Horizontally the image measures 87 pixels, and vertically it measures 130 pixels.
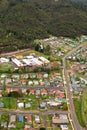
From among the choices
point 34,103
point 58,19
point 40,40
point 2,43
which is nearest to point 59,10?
point 58,19

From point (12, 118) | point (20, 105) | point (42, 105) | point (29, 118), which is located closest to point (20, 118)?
point (12, 118)

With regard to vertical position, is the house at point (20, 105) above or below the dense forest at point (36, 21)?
above

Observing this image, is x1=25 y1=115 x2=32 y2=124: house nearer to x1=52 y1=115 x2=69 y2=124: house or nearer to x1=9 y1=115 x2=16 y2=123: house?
x1=9 y1=115 x2=16 y2=123: house

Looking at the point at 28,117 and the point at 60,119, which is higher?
the point at 60,119

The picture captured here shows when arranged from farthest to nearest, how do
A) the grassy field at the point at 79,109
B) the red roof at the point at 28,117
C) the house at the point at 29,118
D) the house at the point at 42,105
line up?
the house at the point at 42,105
the grassy field at the point at 79,109
the red roof at the point at 28,117
the house at the point at 29,118

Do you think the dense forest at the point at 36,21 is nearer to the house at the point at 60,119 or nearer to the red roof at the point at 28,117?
the red roof at the point at 28,117

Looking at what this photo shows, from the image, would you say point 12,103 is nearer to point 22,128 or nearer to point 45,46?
point 22,128

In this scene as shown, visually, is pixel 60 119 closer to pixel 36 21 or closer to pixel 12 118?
pixel 12 118

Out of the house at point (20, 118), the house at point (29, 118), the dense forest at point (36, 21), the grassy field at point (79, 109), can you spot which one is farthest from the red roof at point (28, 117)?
the dense forest at point (36, 21)

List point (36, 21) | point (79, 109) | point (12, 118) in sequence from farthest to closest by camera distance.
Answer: point (36, 21) → point (79, 109) → point (12, 118)
